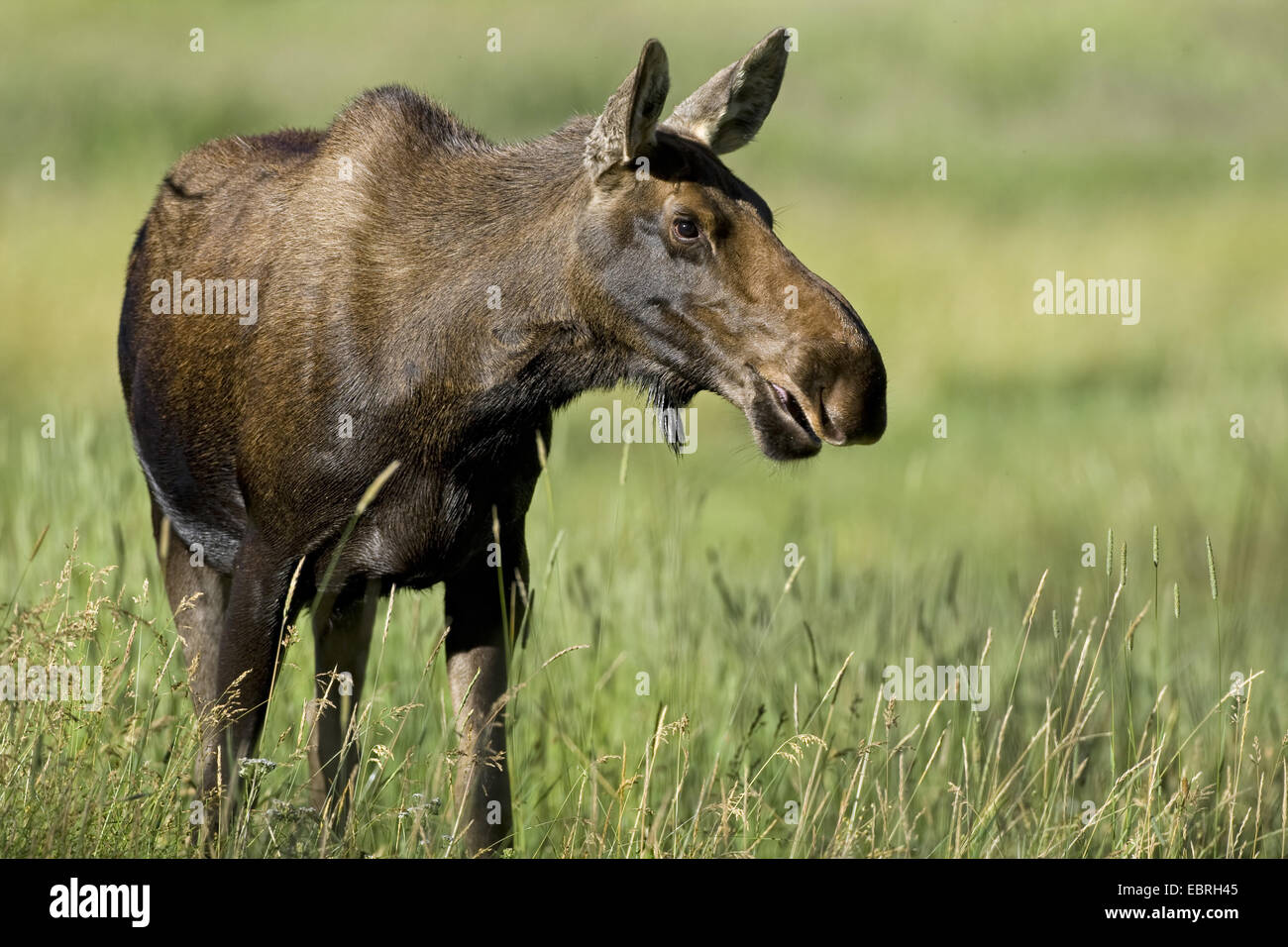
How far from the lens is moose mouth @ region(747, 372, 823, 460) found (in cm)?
469

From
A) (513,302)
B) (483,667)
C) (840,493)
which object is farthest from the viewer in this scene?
(840,493)

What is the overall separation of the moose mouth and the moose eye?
0.43 metres

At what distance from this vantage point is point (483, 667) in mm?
5668

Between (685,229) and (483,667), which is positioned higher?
(685,229)

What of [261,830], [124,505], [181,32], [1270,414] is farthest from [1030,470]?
[181,32]

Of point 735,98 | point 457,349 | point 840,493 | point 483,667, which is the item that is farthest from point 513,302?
point 840,493

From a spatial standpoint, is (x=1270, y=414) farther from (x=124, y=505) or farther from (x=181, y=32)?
(x=181, y=32)

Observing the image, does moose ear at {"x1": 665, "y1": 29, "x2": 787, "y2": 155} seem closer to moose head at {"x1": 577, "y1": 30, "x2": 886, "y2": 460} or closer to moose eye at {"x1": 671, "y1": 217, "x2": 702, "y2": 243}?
moose head at {"x1": 577, "y1": 30, "x2": 886, "y2": 460}

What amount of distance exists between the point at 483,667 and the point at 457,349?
3.72 feet

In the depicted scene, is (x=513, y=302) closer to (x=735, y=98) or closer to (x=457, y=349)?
(x=457, y=349)

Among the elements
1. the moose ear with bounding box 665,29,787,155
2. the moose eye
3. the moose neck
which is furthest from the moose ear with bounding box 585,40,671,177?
the moose ear with bounding box 665,29,787,155

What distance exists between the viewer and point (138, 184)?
66.8 ft
